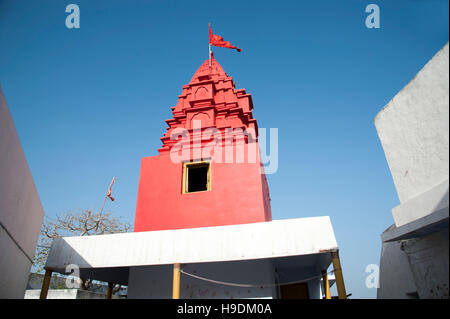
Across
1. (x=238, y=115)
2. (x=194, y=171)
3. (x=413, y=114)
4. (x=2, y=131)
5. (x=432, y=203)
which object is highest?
(x=238, y=115)

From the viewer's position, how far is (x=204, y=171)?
1003 cm

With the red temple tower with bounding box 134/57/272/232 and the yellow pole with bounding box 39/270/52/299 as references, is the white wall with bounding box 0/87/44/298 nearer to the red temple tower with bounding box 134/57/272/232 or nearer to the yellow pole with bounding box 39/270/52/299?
the yellow pole with bounding box 39/270/52/299

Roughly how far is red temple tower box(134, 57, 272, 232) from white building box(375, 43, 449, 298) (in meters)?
4.25

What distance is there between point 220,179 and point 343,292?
4.21 meters

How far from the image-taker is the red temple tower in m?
7.75

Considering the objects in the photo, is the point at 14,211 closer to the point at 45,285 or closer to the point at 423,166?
the point at 45,285

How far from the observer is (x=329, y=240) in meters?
5.56

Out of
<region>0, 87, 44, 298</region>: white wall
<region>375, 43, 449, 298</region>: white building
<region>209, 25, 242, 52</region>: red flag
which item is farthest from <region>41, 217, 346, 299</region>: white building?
<region>209, 25, 242, 52</region>: red flag

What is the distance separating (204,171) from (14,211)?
5.63m

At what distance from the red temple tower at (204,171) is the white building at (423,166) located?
4253mm

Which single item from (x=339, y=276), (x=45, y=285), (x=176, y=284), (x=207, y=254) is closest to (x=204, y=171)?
(x=207, y=254)

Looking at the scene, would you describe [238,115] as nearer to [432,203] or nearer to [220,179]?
[220,179]

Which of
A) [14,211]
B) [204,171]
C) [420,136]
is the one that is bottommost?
[420,136]
